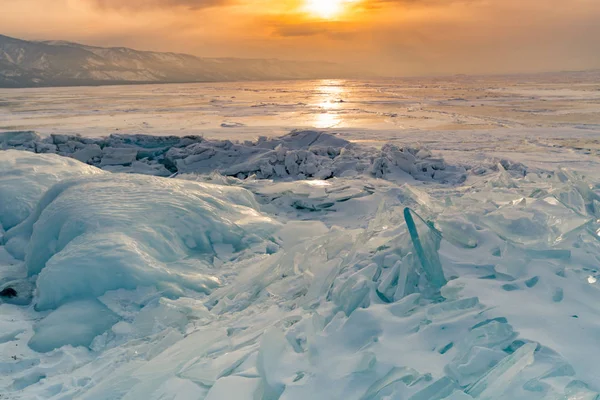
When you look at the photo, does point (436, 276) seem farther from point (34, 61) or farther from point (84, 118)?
point (34, 61)

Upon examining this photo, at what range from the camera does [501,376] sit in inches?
67.5

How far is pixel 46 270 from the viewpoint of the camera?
3648mm

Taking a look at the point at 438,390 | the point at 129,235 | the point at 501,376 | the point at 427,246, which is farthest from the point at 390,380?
the point at 129,235

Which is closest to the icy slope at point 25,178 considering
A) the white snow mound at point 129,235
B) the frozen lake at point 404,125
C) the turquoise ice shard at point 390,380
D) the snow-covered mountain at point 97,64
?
the white snow mound at point 129,235

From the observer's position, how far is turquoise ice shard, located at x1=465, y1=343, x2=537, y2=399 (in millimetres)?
1681

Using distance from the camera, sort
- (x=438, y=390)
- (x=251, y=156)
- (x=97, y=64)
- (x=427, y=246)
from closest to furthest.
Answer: (x=438, y=390), (x=427, y=246), (x=251, y=156), (x=97, y=64)

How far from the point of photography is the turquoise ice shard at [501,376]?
168cm

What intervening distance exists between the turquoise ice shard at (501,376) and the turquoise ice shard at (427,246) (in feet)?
2.19

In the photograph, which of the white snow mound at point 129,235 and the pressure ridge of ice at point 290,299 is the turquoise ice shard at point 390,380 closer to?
the pressure ridge of ice at point 290,299

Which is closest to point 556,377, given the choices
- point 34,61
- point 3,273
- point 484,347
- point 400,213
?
point 484,347

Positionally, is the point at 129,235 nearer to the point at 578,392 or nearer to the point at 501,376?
the point at 501,376

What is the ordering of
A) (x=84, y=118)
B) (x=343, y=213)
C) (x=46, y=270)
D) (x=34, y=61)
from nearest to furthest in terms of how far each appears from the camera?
(x=46, y=270) → (x=343, y=213) → (x=84, y=118) → (x=34, y=61)

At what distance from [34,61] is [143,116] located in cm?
13736

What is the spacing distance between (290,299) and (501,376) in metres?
1.55
